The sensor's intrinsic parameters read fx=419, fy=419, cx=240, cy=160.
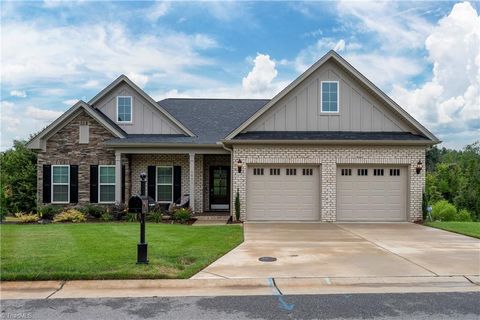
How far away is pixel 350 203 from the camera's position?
51.6ft

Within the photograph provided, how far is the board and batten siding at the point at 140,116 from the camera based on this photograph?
728 inches

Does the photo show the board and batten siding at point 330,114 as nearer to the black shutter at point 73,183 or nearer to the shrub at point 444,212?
the shrub at point 444,212

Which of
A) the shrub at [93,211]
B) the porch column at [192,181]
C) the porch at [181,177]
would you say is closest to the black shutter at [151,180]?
the porch at [181,177]

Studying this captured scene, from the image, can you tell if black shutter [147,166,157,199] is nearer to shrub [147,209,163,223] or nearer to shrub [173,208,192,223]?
shrub [147,209,163,223]

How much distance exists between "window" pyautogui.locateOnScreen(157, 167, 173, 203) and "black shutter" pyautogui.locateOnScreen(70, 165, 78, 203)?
3.40 meters

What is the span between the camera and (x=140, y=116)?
18.5 meters

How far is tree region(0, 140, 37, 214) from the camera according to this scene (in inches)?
806

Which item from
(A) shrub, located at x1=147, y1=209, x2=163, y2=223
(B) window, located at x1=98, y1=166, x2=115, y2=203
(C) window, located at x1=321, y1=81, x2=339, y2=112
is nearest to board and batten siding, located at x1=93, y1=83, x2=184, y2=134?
(B) window, located at x1=98, y1=166, x2=115, y2=203

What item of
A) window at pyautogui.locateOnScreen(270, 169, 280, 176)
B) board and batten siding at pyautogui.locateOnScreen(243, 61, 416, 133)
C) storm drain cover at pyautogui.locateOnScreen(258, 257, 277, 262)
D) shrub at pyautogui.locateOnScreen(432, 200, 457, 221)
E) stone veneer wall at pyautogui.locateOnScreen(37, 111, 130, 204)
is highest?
board and batten siding at pyautogui.locateOnScreen(243, 61, 416, 133)

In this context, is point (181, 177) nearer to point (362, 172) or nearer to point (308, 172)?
point (308, 172)

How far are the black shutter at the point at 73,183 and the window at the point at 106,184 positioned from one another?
0.95m

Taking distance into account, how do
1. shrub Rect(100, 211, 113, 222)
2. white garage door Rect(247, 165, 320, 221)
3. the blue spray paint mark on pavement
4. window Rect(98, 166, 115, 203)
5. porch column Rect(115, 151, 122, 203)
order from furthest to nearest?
window Rect(98, 166, 115, 203), porch column Rect(115, 151, 122, 203), shrub Rect(100, 211, 113, 222), white garage door Rect(247, 165, 320, 221), the blue spray paint mark on pavement

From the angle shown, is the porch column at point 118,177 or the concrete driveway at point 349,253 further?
the porch column at point 118,177

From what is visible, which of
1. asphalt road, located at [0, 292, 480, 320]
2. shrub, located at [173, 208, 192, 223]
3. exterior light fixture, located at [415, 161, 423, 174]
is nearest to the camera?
asphalt road, located at [0, 292, 480, 320]
